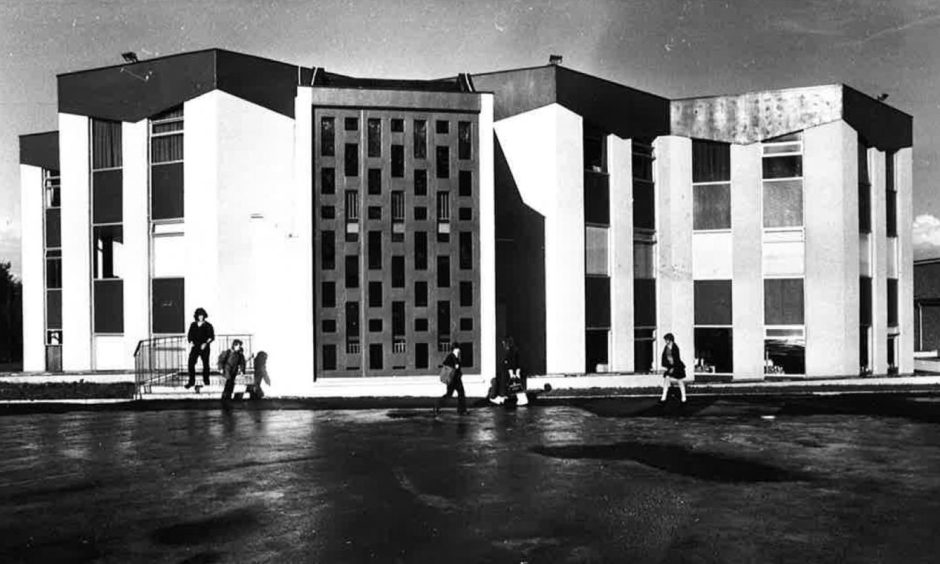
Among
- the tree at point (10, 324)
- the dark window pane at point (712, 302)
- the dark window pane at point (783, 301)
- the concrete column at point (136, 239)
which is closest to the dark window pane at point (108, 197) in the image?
the concrete column at point (136, 239)

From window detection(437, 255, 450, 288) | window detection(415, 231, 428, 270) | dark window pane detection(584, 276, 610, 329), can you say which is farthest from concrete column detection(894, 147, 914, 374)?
window detection(415, 231, 428, 270)

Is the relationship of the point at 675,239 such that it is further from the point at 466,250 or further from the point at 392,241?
the point at 392,241

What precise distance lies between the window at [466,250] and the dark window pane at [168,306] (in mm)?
9351

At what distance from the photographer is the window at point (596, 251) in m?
27.4

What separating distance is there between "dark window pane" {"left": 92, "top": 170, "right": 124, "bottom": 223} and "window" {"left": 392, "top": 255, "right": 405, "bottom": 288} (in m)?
11.0

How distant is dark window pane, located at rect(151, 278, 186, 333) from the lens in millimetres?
25953

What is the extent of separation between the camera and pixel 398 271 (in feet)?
68.6

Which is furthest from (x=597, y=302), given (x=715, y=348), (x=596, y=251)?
(x=715, y=348)

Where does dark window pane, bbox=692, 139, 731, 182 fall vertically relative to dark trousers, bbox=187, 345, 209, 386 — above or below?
above

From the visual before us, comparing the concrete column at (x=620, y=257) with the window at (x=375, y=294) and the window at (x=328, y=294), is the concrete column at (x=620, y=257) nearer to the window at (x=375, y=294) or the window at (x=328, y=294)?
the window at (x=375, y=294)

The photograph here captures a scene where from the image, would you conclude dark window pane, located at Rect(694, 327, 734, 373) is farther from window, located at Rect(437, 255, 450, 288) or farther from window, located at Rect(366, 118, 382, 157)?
window, located at Rect(366, 118, 382, 157)

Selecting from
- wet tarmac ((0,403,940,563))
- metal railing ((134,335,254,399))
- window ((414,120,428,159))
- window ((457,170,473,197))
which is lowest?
wet tarmac ((0,403,940,563))

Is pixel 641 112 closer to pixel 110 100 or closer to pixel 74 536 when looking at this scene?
pixel 110 100

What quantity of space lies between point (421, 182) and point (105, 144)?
39.3 feet
